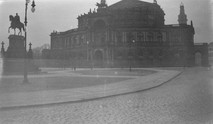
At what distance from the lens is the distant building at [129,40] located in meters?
74.5

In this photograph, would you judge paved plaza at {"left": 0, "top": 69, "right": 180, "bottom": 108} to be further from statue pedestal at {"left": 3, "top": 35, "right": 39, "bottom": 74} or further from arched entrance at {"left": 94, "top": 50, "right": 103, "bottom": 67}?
arched entrance at {"left": 94, "top": 50, "right": 103, "bottom": 67}

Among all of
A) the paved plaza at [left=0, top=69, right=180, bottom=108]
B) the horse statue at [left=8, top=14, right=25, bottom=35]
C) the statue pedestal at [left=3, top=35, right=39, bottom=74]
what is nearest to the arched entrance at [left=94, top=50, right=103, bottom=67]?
the horse statue at [left=8, top=14, right=25, bottom=35]

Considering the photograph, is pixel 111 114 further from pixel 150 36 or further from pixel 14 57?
pixel 150 36

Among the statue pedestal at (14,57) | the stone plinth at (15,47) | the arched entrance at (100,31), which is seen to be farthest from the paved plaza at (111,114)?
the arched entrance at (100,31)

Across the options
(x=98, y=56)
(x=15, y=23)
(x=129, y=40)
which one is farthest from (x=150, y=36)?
(x=15, y=23)

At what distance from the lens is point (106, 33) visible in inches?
3068

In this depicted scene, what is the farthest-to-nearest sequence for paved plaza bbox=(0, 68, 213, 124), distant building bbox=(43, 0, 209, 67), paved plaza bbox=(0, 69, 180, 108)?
distant building bbox=(43, 0, 209, 67)
paved plaza bbox=(0, 69, 180, 108)
paved plaza bbox=(0, 68, 213, 124)

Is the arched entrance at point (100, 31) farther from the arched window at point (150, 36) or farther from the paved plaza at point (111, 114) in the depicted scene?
the paved plaza at point (111, 114)

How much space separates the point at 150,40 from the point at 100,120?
240 ft

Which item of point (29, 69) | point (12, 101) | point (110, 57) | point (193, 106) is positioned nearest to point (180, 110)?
point (193, 106)

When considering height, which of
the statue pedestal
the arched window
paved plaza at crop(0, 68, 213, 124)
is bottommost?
paved plaza at crop(0, 68, 213, 124)

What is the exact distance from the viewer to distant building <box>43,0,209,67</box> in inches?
2933

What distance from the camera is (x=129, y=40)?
3034 inches

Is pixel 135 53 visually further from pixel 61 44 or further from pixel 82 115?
pixel 82 115
